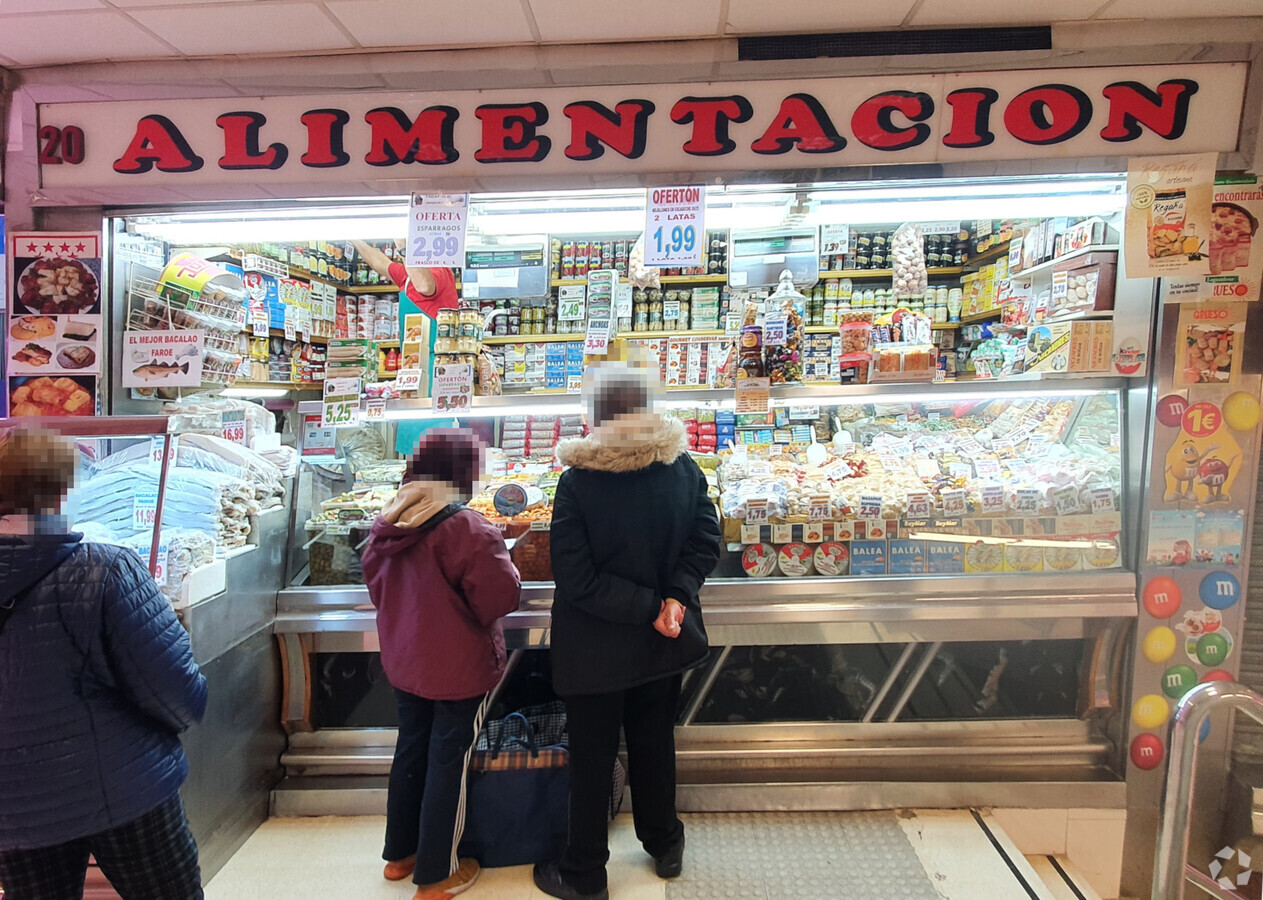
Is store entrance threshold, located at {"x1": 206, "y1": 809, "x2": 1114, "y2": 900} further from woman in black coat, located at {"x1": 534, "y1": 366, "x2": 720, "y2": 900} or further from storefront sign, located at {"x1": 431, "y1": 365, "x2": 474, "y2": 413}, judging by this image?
storefront sign, located at {"x1": 431, "y1": 365, "x2": 474, "y2": 413}

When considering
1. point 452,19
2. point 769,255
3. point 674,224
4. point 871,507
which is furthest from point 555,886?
point 769,255

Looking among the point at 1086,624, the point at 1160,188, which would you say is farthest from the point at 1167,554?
the point at 1160,188

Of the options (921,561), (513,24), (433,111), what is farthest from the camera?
(921,561)

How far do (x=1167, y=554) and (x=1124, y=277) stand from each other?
1.17 m

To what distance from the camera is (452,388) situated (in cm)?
298

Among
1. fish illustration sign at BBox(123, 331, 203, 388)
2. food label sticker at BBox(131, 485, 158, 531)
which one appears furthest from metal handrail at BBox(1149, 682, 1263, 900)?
fish illustration sign at BBox(123, 331, 203, 388)

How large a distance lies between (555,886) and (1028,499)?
8.25 feet

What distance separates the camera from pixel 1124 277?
276 centimetres

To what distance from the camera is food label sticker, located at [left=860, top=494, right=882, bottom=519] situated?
2971 millimetres

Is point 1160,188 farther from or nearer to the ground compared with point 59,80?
nearer to the ground

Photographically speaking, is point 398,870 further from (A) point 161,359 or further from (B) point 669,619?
(A) point 161,359

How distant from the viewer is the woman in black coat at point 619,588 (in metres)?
2.21

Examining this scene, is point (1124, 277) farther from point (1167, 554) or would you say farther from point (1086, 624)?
point (1086, 624)

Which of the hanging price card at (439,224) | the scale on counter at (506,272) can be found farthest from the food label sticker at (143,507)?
the scale on counter at (506,272)
